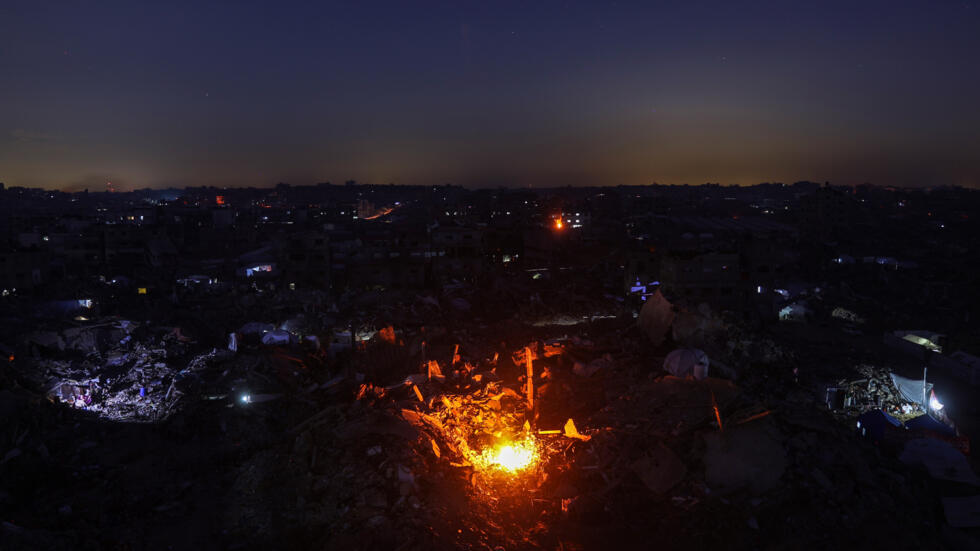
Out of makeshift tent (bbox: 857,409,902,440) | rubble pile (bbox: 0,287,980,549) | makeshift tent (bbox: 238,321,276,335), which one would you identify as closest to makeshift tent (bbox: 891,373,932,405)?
rubble pile (bbox: 0,287,980,549)

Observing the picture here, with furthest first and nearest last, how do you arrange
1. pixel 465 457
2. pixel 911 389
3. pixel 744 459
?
pixel 911 389
pixel 465 457
pixel 744 459

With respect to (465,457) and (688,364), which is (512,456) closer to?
(465,457)

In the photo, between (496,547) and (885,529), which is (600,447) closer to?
(496,547)

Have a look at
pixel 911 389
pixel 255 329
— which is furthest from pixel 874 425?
pixel 255 329

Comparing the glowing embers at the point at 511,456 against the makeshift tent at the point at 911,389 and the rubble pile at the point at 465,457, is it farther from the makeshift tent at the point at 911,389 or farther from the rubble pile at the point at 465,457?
the makeshift tent at the point at 911,389

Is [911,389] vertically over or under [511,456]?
under

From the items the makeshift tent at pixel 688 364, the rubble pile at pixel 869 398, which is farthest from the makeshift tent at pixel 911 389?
the makeshift tent at pixel 688 364

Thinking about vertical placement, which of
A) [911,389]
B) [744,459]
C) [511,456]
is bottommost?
[911,389]
